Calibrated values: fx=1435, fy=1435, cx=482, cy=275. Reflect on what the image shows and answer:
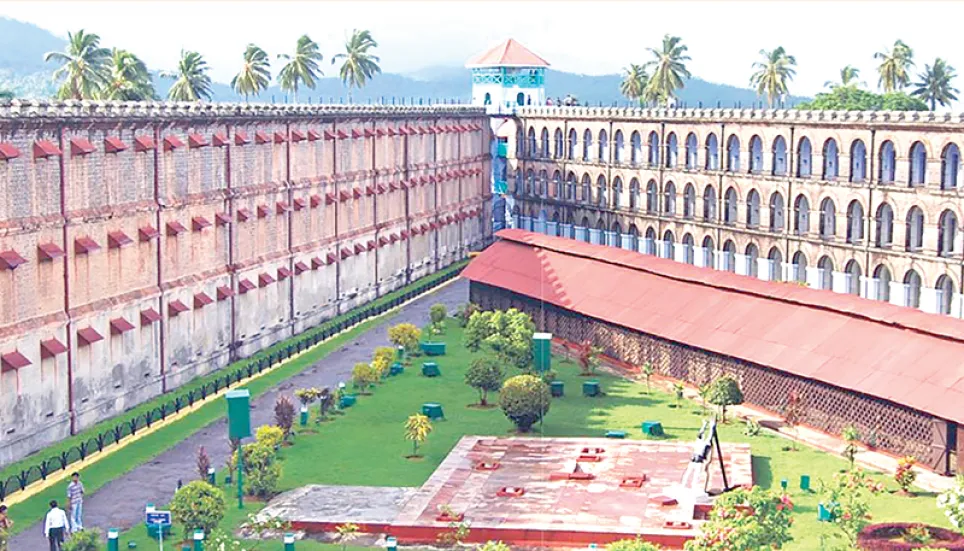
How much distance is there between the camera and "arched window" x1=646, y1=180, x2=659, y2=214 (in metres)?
94.2

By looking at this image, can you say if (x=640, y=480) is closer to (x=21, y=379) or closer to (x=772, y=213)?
(x=21, y=379)

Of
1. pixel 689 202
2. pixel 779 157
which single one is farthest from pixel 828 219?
pixel 689 202

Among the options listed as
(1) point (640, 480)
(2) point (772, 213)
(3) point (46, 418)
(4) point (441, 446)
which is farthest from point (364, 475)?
(2) point (772, 213)

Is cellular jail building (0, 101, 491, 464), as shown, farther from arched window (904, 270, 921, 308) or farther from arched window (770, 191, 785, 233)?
arched window (904, 270, 921, 308)

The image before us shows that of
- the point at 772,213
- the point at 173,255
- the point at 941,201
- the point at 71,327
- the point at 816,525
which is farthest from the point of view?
the point at 772,213

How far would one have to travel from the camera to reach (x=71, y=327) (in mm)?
49750

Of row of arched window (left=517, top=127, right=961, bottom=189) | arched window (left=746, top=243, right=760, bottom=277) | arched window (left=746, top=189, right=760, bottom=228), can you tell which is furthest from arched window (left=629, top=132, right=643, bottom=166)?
arched window (left=746, top=243, right=760, bottom=277)

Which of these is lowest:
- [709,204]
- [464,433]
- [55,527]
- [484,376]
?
[464,433]

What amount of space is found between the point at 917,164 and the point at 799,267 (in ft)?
37.1

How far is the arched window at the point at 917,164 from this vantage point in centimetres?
6956

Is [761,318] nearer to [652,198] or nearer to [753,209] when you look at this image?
[753,209]

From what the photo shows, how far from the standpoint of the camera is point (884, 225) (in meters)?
72.6

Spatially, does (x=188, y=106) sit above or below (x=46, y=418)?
Answer: above

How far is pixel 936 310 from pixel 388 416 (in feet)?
97.1
